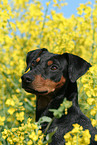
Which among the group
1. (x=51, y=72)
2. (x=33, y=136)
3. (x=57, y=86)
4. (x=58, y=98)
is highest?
(x=51, y=72)

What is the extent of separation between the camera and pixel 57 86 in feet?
9.16

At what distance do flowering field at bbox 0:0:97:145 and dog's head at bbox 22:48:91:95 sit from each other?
0.52ft

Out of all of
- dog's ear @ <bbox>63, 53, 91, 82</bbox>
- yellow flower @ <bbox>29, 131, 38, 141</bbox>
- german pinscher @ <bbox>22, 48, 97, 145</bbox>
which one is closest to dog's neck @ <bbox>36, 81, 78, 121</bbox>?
german pinscher @ <bbox>22, 48, 97, 145</bbox>

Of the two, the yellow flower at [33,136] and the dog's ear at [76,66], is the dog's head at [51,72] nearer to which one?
the dog's ear at [76,66]

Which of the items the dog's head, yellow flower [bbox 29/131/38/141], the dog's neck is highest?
the dog's head

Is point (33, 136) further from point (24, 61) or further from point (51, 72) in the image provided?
point (24, 61)

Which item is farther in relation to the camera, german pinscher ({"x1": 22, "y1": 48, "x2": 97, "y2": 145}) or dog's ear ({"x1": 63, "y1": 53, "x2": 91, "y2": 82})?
dog's ear ({"x1": 63, "y1": 53, "x2": 91, "y2": 82})

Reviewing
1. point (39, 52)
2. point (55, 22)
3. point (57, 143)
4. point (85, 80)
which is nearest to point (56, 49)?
point (39, 52)

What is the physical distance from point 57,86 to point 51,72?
0.19 m

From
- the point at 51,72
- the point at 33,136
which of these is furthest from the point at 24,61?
the point at 33,136

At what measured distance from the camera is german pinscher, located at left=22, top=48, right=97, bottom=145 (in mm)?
2588

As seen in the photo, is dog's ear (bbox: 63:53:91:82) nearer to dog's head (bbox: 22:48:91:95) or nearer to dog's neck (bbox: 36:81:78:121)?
dog's head (bbox: 22:48:91:95)

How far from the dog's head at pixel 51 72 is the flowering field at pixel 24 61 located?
0.52ft

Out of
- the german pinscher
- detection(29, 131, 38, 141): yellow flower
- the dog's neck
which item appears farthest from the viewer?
the dog's neck
